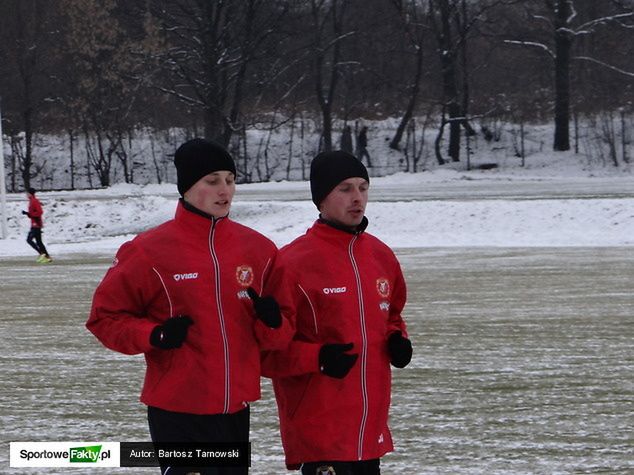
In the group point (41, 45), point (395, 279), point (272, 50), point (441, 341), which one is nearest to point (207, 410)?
point (395, 279)

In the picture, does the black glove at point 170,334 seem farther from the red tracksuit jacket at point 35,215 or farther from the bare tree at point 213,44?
the bare tree at point 213,44

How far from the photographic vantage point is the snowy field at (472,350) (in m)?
7.69

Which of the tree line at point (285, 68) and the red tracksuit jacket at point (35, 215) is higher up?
the tree line at point (285, 68)

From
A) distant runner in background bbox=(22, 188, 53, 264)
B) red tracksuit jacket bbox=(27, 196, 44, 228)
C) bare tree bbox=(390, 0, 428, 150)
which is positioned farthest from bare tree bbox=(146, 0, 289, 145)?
distant runner in background bbox=(22, 188, 53, 264)

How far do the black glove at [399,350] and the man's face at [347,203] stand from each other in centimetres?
48

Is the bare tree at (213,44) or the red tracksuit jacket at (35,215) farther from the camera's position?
the bare tree at (213,44)

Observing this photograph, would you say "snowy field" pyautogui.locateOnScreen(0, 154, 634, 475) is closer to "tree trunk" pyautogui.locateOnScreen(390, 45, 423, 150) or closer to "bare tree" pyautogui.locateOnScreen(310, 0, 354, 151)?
"bare tree" pyautogui.locateOnScreen(310, 0, 354, 151)

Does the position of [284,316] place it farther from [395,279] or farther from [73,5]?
[73,5]

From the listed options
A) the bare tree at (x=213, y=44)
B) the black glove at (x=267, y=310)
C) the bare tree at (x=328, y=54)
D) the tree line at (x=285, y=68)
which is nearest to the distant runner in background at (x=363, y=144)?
the bare tree at (x=328, y=54)

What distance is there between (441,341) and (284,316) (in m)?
7.84

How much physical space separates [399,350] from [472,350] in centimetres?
695

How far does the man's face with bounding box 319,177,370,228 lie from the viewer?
16.1ft

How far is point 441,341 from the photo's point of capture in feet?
40.3

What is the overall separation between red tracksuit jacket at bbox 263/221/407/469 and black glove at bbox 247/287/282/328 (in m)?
0.24
